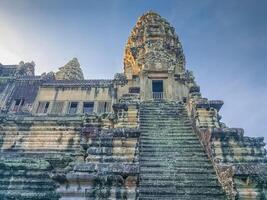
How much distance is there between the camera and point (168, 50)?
831 inches

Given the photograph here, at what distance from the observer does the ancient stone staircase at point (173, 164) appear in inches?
274

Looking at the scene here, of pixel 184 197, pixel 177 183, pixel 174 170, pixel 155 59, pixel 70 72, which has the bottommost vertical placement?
pixel 184 197

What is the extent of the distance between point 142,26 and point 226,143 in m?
17.2

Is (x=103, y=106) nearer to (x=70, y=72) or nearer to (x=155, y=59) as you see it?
(x=155, y=59)

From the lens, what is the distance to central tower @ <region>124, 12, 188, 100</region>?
1692cm

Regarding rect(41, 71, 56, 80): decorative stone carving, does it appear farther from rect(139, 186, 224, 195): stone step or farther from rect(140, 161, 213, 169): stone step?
rect(139, 186, 224, 195): stone step

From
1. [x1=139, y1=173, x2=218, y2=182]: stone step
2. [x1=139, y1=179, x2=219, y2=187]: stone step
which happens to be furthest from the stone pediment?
[x1=139, y1=179, x2=219, y2=187]: stone step

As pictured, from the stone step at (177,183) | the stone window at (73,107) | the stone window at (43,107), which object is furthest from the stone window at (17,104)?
the stone step at (177,183)

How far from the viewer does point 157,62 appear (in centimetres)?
1823

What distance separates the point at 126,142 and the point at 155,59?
11.5m

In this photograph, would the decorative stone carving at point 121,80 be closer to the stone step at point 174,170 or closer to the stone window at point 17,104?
the stone window at point 17,104

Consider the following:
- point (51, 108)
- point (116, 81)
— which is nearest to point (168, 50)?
point (116, 81)

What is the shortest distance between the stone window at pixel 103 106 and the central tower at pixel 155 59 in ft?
6.93

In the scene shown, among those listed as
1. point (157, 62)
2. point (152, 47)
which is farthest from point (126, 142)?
point (152, 47)
